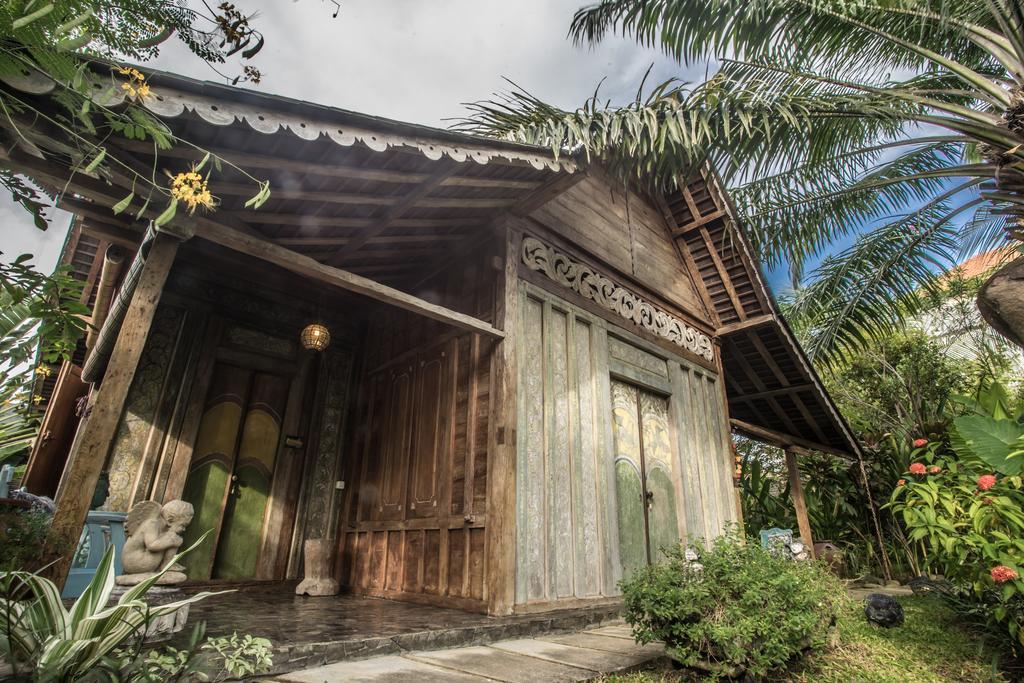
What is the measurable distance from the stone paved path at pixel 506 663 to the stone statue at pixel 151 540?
1.51 metres

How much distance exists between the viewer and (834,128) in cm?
627

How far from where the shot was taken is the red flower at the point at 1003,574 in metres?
3.07

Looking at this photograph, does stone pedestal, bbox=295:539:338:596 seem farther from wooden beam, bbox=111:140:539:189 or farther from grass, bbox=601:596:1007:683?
wooden beam, bbox=111:140:539:189

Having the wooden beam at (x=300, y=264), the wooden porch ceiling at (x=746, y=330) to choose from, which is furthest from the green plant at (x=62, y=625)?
the wooden porch ceiling at (x=746, y=330)

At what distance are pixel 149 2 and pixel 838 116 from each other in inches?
255

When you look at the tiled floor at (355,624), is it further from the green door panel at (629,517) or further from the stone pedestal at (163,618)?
the green door panel at (629,517)

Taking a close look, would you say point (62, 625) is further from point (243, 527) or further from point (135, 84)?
point (243, 527)

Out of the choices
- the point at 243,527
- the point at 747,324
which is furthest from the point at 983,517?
the point at 243,527

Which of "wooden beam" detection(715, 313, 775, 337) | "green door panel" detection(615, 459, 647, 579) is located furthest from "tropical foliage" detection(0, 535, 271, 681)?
"wooden beam" detection(715, 313, 775, 337)

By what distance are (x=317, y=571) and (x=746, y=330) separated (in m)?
6.33

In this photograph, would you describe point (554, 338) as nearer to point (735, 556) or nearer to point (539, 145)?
Answer: point (539, 145)

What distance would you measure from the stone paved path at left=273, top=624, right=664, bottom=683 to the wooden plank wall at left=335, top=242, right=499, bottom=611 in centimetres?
74

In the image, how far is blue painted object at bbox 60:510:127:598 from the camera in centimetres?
388

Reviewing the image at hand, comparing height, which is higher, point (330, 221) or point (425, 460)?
point (330, 221)
